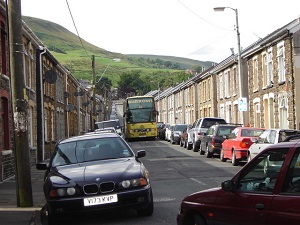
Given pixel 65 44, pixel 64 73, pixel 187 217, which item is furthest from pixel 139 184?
pixel 65 44

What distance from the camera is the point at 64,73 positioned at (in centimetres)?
4166

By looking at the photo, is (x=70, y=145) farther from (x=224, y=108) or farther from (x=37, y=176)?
(x=224, y=108)

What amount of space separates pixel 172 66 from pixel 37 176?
166672 millimetres

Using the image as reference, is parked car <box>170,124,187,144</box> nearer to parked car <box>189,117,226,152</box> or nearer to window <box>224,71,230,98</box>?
window <box>224,71,230,98</box>

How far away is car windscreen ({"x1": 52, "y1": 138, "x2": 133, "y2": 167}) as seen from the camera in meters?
10.0

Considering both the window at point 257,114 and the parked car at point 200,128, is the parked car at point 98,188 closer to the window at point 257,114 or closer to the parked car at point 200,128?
the parked car at point 200,128

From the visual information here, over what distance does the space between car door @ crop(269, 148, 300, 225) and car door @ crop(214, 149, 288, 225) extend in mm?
109

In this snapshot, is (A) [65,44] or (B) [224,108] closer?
(B) [224,108]

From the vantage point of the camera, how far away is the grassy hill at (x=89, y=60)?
14500 centimetres

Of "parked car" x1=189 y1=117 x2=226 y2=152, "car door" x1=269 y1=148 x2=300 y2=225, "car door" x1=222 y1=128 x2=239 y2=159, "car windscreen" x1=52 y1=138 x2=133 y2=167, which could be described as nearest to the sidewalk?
"car windscreen" x1=52 y1=138 x2=133 y2=167

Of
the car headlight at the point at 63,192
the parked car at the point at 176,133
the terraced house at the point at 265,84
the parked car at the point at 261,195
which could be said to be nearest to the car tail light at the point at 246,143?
the terraced house at the point at 265,84

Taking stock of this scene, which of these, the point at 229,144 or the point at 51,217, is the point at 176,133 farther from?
the point at 51,217

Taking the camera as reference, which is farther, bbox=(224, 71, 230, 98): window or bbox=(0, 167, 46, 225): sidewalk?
bbox=(224, 71, 230, 98): window

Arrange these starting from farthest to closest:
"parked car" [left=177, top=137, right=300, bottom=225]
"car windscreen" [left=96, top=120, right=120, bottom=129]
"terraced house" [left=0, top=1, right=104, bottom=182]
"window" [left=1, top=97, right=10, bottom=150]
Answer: "car windscreen" [left=96, top=120, right=120, bottom=129], "window" [left=1, top=97, right=10, bottom=150], "terraced house" [left=0, top=1, right=104, bottom=182], "parked car" [left=177, top=137, right=300, bottom=225]
